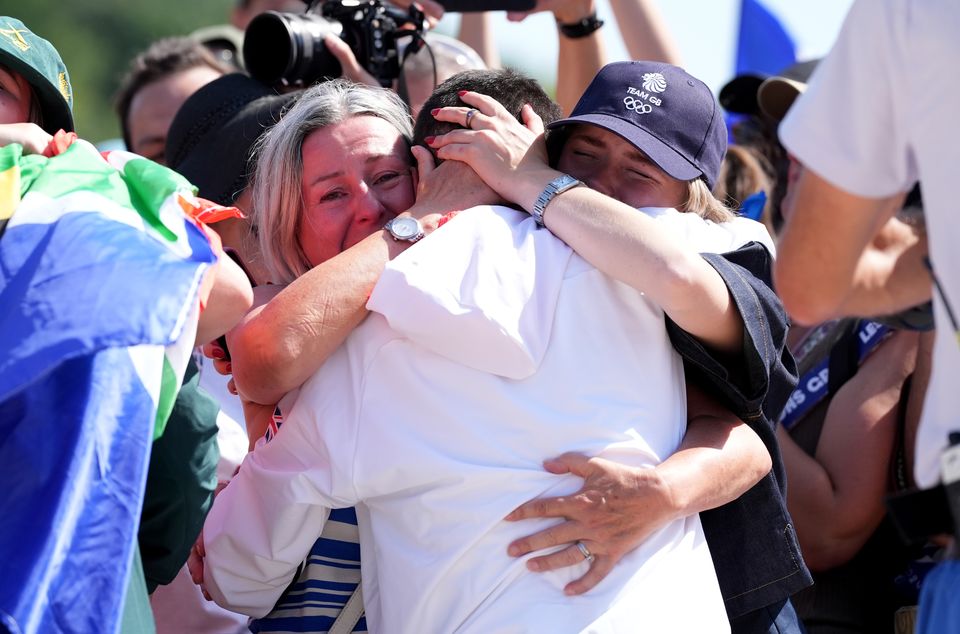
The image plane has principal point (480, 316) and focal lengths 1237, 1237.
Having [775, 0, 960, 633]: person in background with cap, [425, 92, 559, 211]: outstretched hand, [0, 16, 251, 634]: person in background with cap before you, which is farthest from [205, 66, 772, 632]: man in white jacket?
[775, 0, 960, 633]: person in background with cap

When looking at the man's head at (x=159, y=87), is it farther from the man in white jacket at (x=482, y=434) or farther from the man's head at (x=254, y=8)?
the man in white jacket at (x=482, y=434)

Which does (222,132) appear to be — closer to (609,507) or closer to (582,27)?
(582,27)

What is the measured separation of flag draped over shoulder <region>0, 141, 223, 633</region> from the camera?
1.57 m

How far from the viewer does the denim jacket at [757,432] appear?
84.2 inches

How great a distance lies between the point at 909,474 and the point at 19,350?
2.00m

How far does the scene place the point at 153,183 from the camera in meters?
1.87

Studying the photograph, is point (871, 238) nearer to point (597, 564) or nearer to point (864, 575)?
point (597, 564)

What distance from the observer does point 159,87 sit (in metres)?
4.15

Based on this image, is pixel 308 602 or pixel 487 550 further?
pixel 308 602

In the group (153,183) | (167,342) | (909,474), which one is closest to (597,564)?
(167,342)

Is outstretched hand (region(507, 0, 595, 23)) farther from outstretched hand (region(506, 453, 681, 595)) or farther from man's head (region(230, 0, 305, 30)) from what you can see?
outstretched hand (region(506, 453, 681, 595))

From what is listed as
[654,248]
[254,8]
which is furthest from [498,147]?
[254,8]

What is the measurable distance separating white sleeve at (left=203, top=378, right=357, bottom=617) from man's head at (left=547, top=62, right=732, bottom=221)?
73 cm

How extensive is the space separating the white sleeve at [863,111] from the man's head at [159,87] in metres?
2.80
